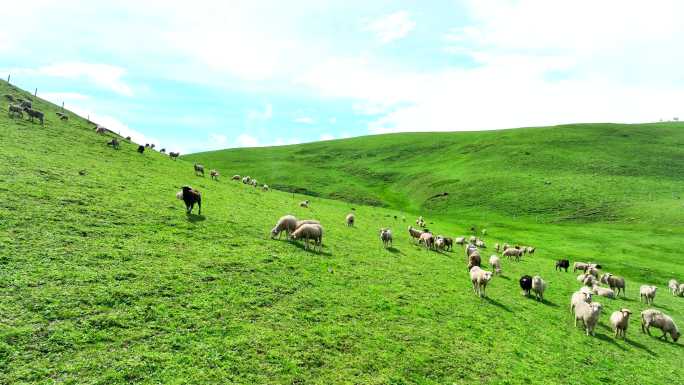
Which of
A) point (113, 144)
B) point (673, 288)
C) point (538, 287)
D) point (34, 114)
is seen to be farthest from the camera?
point (113, 144)

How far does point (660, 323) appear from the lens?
22844mm

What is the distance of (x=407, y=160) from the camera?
132m

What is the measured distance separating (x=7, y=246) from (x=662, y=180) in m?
118

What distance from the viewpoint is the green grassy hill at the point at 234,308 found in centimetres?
1188

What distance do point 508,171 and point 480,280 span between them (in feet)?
281

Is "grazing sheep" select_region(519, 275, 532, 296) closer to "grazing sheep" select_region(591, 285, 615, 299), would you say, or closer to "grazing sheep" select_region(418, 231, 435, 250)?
"grazing sheep" select_region(591, 285, 615, 299)

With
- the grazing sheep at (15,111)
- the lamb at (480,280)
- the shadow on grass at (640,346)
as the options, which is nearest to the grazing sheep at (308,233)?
the lamb at (480,280)

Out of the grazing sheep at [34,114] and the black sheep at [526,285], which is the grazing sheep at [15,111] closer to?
the grazing sheep at [34,114]

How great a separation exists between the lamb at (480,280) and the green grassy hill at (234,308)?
66 cm

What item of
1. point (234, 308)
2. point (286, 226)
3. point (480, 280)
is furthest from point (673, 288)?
point (234, 308)

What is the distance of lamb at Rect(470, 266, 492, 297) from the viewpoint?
23541 millimetres

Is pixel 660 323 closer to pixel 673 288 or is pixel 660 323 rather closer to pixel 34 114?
pixel 673 288

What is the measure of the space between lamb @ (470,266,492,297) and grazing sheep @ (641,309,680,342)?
414 inches

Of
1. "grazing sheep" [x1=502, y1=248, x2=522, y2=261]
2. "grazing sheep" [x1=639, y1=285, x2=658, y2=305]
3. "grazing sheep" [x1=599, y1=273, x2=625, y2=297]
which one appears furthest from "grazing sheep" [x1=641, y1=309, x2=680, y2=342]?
"grazing sheep" [x1=502, y1=248, x2=522, y2=261]
